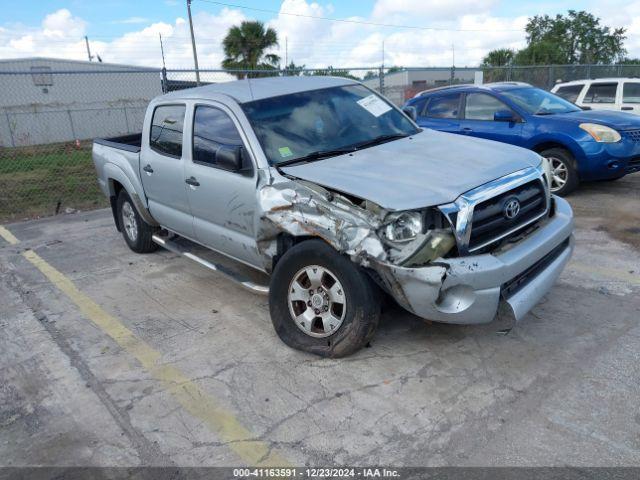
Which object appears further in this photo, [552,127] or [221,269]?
[552,127]

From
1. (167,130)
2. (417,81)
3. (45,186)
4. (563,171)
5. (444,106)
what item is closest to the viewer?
(167,130)

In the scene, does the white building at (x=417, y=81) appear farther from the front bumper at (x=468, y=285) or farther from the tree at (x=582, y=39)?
the tree at (x=582, y=39)

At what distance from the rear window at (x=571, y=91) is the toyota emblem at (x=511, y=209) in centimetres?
1006

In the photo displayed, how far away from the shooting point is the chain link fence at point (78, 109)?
1043 centimetres

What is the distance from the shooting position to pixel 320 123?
4363mm

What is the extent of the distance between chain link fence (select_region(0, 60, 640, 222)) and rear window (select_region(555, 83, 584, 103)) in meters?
3.16

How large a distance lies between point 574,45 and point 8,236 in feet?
164

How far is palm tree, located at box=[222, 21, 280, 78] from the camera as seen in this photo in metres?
30.5

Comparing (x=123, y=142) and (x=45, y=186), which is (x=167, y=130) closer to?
(x=123, y=142)

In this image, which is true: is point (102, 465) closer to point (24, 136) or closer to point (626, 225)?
point (626, 225)

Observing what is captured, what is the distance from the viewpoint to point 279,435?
297cm

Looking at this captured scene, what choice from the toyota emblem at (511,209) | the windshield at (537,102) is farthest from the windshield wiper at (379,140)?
the windshield at (537,102)

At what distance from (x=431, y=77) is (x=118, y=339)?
20.4 meters

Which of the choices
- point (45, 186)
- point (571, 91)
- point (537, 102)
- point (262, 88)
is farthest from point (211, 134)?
point (571, 91)
